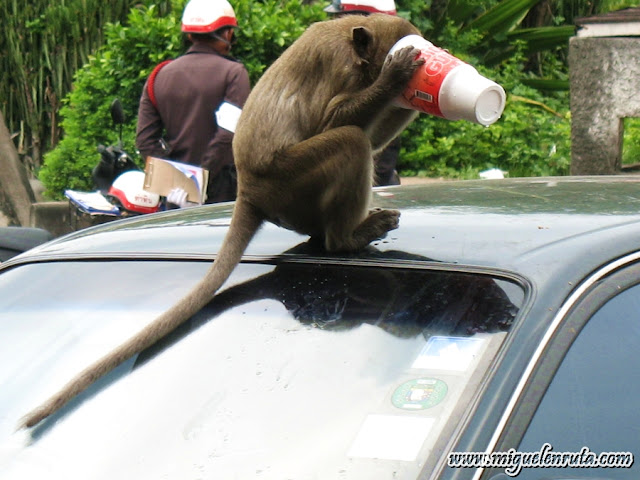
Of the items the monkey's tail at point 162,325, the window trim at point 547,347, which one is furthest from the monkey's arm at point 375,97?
the window trim at point 547,347

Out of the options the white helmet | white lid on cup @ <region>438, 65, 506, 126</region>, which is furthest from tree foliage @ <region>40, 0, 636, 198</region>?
white lid on cup @ <region>438, 65, 506, 126</region>

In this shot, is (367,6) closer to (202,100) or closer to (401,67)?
(202,100)

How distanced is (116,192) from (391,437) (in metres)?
4.89

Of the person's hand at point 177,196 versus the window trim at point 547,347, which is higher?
the window trim at point 547,347

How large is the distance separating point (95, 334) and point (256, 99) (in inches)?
37.0

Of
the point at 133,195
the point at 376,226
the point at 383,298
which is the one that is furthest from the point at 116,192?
the point at 383,298

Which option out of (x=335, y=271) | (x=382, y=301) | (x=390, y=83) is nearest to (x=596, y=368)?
(x=382, y=301)

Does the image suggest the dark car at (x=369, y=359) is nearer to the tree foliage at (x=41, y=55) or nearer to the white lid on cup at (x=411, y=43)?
the white lid on cup at (x=411, y=43)

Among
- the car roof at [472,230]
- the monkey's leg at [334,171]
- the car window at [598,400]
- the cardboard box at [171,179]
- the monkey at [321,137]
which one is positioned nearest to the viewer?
the car window at [598,400]

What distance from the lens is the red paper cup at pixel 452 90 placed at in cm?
270

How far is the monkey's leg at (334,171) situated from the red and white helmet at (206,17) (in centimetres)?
370

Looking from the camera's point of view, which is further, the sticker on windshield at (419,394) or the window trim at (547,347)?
the sticker on windshield at (419,394)

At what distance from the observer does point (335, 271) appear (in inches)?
96.4

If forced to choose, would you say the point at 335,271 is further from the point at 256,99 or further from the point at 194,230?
the point at 256,99
